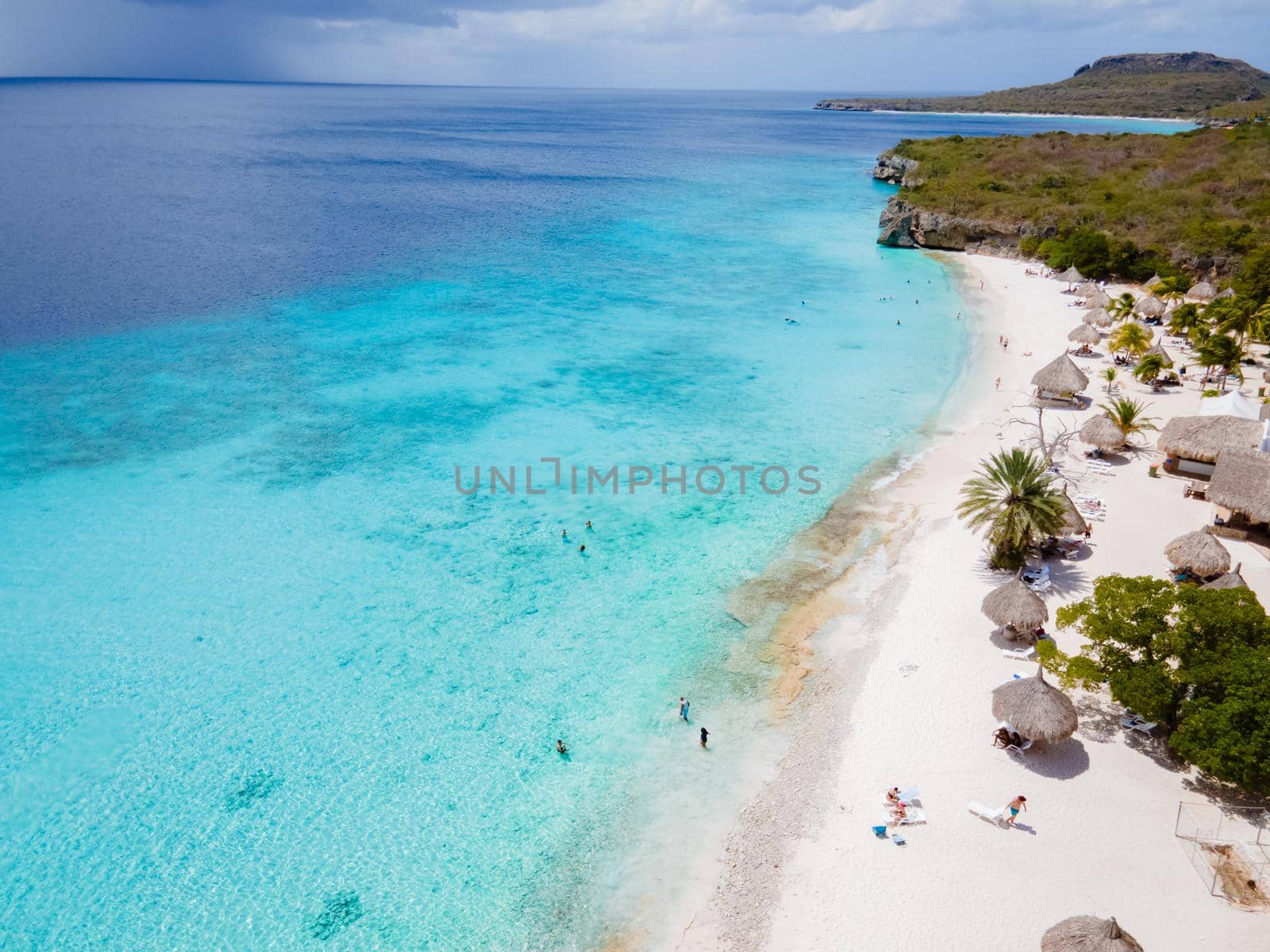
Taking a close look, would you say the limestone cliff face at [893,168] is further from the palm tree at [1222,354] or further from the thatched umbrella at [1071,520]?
the thatched umbrella at [1071,520]

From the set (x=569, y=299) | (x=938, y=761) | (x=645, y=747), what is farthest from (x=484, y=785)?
(x=569, y=299)

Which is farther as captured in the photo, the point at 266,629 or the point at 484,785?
the point at 266,629

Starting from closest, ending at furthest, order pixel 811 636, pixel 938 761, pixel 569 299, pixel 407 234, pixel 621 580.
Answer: pixel 938 761, pixel 811 636, pixel 621 580, pixel 569 299, pixel 407 234

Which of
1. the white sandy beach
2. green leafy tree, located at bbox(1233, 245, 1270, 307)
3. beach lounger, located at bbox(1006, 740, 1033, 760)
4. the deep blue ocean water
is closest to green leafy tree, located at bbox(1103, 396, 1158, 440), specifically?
the white sandy beach

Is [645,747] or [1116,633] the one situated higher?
[1116,633]

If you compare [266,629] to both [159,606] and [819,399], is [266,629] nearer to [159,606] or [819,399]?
[159,606]

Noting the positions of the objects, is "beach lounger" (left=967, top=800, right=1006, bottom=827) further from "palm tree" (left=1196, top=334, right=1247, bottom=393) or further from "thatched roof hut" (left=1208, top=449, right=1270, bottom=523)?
"palm tree" (left=1196, top=334, right=1247, bottom=393)
